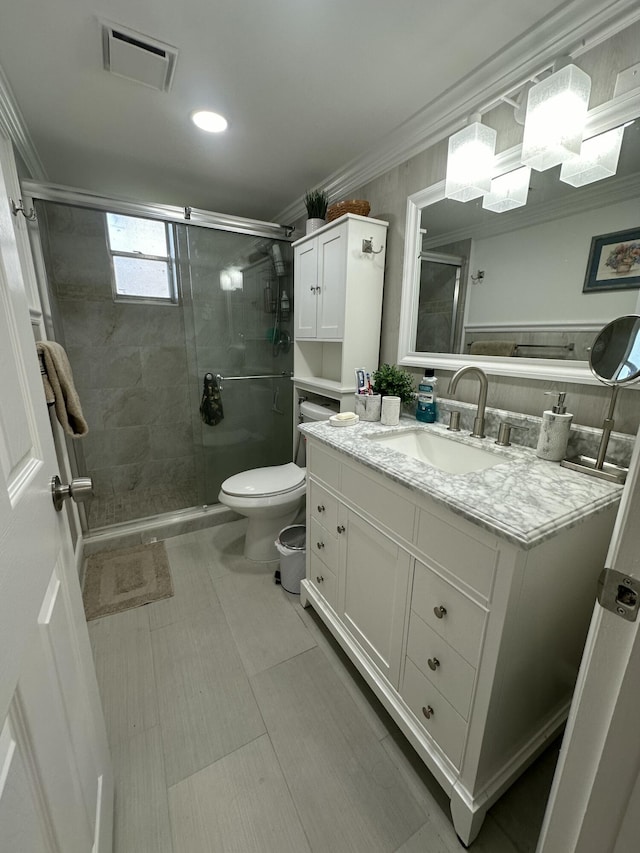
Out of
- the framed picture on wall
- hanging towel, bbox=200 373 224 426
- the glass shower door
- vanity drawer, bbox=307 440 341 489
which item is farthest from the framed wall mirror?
hanging towel, bbox=200 373 224 426

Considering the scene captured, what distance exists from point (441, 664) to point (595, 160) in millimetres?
1478

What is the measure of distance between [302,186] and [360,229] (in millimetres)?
714

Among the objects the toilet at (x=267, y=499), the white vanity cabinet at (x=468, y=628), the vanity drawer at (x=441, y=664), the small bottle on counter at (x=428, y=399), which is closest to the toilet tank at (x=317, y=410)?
the toilet at (x=267, y=499)

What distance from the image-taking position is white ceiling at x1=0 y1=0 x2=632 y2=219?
990 millimetres

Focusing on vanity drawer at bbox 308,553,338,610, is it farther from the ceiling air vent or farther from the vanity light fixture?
the ceiling air vent

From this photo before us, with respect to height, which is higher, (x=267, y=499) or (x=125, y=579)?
(x=267, y=499)

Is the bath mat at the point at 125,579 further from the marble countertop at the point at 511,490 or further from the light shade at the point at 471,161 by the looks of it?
the light shade at the point at 471,161

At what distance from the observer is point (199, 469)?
2.45m

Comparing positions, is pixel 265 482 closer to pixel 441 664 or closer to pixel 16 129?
pixel 441 664

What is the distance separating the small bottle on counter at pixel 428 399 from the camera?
148 centimetres

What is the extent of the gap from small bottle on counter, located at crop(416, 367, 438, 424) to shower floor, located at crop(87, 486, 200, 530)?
1743 millimetres

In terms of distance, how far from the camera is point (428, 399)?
1487 mm

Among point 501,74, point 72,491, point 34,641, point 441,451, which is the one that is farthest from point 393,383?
point 34,641

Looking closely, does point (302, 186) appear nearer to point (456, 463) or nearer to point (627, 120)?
point (627, 120)
